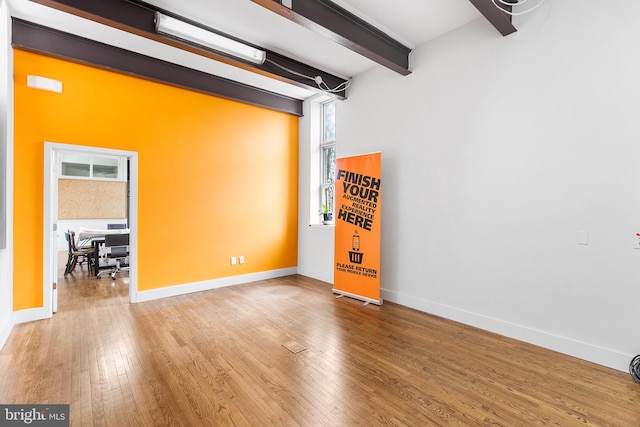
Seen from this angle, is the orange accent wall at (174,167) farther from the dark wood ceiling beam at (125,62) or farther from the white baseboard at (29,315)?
the dark wood ceiling beam at (125,62)

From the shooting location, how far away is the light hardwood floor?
198 centimetres

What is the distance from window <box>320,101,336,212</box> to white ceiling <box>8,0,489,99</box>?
1430mm

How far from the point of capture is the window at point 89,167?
8.11 metres

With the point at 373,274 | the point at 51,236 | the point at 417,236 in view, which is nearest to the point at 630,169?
the point at 417,236

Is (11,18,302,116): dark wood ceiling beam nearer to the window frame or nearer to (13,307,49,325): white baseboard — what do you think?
the window frame

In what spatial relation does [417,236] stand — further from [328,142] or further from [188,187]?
[188,187]

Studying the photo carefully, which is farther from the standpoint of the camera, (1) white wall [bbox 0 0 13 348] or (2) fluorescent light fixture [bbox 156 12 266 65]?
(2) fluorescent light fixture [bbox 156 12 266 65]

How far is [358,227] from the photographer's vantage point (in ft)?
14.7

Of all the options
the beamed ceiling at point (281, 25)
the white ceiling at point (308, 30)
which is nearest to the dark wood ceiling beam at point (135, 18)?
the beamed ceiling at point (281, 25)

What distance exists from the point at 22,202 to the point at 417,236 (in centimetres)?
476

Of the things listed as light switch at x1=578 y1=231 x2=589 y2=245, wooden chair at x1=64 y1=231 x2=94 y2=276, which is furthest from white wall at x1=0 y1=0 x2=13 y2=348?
light switch at x1=578 y1=231 x2=589 y2=245

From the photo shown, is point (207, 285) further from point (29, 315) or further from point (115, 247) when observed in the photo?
point (115, 247)

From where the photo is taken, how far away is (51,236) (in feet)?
11.9

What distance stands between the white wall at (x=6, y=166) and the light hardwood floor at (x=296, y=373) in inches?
10.8
